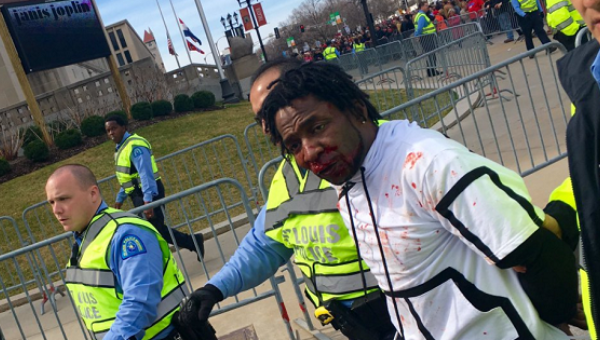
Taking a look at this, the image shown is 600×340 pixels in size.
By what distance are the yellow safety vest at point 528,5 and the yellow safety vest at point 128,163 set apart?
33.2 ft

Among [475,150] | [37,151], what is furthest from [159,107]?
[475,150]

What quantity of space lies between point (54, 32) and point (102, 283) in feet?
59.5

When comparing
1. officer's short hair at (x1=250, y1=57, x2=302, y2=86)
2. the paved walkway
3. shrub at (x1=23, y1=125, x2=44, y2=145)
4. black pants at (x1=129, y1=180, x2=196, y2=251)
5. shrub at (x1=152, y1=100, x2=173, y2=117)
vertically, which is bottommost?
the paved walkway

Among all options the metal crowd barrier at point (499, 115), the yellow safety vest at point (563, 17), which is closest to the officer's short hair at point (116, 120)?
the metal crowd barrier at point (499, 115)

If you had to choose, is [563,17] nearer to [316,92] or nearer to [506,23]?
[316,92]

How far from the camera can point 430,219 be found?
169cm

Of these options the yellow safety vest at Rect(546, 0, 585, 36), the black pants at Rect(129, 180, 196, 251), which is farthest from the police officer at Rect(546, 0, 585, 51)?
the black pants at Rect(129, 180, 196, 251)

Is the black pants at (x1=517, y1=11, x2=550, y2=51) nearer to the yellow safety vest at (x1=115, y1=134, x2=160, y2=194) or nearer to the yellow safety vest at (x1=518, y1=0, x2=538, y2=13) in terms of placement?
the yellow safety vest at (x1=518, y1=0, x2=538, y2=13)

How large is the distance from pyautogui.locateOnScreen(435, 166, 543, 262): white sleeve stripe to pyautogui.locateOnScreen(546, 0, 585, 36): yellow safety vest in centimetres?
866

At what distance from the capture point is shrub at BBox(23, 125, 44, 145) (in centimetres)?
1889

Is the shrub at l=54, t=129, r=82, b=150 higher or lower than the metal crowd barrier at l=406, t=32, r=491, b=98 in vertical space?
higher

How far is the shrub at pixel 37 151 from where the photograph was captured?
17.8 meters

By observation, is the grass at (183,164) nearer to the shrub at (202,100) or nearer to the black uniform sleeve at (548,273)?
the shrub at (202,100)

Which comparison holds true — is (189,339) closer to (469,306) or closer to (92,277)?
(92,277)
